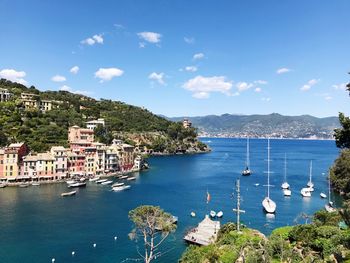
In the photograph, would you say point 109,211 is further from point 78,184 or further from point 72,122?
point 72,122

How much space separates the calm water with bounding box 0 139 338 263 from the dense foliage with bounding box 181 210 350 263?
917 cm

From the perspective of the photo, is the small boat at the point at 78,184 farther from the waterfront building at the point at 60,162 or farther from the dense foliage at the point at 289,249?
the dense foliage at the point at 289,249

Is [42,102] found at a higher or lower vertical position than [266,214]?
higher

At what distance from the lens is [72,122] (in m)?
115

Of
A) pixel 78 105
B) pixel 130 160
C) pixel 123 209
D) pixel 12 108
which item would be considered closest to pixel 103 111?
pixel 78 105

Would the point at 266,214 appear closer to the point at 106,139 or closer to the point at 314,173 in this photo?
the point at 314,173

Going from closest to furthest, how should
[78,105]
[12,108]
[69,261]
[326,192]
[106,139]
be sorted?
1. [69,261]
2. [326,192]
3. [12,108]
4. [106,139]
5. [78,105]

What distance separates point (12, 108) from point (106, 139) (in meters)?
Answer: 30.5

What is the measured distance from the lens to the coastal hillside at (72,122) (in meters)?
95.2

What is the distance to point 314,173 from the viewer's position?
96.4 meters

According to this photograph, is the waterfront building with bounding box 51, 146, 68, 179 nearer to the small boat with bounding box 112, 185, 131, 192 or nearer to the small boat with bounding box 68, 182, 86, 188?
the small boat with bounding box 68, 182, 86, 188

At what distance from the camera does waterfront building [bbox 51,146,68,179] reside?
7862cm

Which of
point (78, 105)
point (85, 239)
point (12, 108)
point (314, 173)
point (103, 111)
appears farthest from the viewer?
point (103, 111)

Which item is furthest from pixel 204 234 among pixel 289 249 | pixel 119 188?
pixel 119 188
